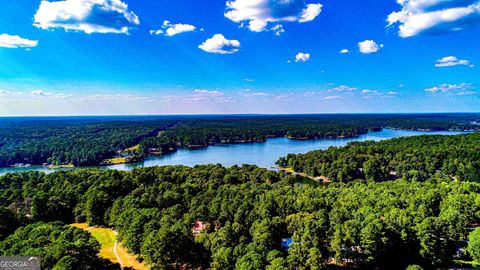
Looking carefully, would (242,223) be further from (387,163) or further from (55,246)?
(387,163)

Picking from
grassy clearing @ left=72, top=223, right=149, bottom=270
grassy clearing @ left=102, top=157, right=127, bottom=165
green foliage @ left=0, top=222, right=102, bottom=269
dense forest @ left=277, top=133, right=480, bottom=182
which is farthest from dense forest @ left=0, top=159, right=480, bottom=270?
grassy clearing @ left=102, top=157, right=127, bottom=165

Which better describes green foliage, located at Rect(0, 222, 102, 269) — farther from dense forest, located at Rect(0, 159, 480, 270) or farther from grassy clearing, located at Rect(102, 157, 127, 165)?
grassy clearing, located at Rect(102, 157, 127, 165)

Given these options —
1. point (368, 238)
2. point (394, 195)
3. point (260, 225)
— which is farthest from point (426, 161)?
point (260, 225)

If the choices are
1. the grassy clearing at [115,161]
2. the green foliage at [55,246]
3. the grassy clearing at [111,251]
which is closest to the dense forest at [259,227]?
the green foliage at [55,246]

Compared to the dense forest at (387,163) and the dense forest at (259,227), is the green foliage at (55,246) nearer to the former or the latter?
the dense forest at (259,227)

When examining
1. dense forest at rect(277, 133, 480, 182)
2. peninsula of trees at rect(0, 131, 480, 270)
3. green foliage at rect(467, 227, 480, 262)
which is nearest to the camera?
peninsula of trees at rect(0, 131, 480, 270)

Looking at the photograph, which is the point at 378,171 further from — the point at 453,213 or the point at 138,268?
the point at 138,268

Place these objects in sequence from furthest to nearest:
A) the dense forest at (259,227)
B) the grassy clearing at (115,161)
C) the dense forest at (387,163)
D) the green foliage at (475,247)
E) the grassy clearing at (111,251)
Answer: the grassy clearing at (115,161) → the dense forest at (387,163) → the grassy clearing at (111,251) → the green foliage at (475,247) → the dense forest at (259,227)
